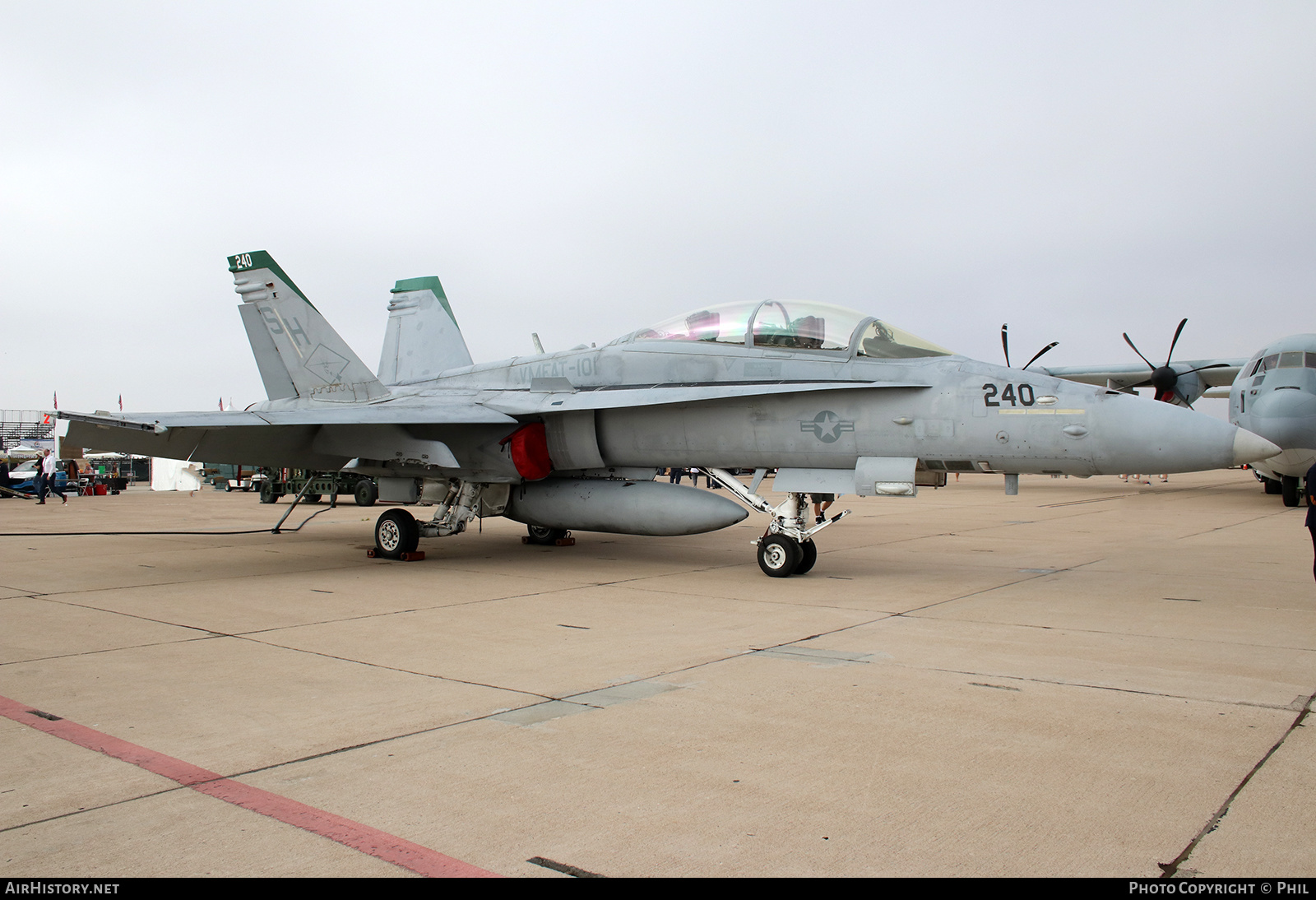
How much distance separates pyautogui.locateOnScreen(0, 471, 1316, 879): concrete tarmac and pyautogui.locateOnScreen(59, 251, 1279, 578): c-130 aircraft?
1109mm

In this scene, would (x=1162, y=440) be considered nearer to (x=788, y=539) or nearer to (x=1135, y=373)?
(x=788, y=539)

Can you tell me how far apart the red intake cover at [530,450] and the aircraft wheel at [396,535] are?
164cm

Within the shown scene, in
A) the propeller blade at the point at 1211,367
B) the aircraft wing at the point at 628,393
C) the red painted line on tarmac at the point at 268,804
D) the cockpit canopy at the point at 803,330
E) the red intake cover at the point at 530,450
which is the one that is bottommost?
the red painted line on tarmac at the point at 268,804

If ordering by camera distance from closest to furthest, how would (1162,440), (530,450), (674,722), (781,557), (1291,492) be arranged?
(674,722) < (1162,440) < (781,557) < (530,450) < (1291,492)

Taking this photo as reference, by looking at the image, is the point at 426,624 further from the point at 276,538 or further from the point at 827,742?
the point at 276,538

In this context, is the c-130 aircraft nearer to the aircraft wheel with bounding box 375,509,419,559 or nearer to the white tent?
the aircraft wheel with bounding box 375,509,419,559

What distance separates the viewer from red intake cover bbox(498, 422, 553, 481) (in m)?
9.64

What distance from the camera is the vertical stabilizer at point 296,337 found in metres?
11.8

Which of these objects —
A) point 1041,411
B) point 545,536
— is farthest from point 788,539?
point 545,536

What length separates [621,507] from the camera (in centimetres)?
934

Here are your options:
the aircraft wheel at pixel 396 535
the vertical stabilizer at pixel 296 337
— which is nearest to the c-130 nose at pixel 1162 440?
the aircraft wheel at pixel 396 535

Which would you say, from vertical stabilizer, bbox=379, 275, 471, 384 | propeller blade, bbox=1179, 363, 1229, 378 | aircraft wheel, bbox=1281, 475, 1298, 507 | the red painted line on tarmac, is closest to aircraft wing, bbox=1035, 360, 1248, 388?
propeller blade, bbox=1179, 363, 1229, 378

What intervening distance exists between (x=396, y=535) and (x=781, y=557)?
15.6ft

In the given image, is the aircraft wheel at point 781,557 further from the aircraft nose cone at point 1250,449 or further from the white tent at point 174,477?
the white tent at point 174,477
